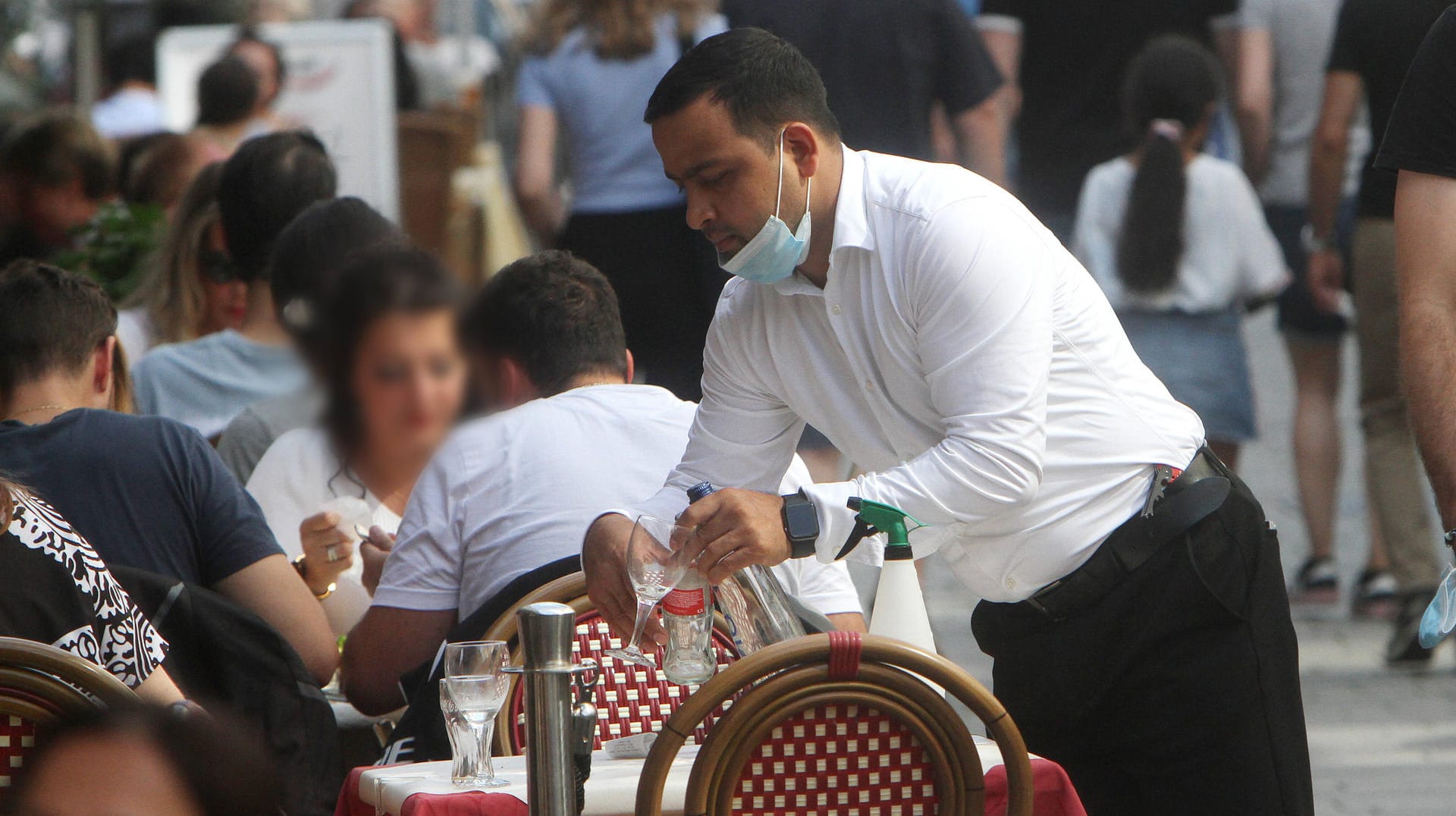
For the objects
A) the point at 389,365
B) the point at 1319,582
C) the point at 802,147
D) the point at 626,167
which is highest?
the point at 389,365

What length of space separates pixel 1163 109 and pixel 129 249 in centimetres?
338

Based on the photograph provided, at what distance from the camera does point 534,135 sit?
5.38 metres

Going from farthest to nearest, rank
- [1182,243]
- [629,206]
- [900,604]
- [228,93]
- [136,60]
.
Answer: [136,60] → [228,93] → [1182,243] → [629,206] → [900,604]

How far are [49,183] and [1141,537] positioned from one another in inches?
208

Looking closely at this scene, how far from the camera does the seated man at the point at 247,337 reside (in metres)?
0.85

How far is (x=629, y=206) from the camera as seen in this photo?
5305 mm

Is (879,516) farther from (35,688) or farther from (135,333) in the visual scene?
(135,333)

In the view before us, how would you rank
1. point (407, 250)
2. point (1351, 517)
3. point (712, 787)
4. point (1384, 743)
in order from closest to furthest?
point (407, 250), point (712, 787), point (1384, 743), point (1351, 517)

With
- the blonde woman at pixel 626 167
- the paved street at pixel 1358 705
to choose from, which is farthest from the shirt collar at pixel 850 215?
the blonde woman at pixel 626 167

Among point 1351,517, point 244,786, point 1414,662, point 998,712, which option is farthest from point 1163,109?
point 244,786

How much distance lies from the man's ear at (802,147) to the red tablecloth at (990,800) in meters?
0.88

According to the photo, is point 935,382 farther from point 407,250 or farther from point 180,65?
point 180,65

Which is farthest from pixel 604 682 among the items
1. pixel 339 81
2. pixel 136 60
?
pixel 136 60

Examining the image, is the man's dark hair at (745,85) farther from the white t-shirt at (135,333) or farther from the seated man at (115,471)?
the white t-shirt at (135,333)
